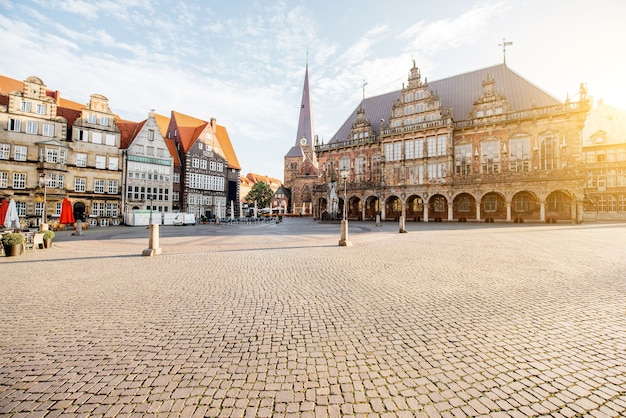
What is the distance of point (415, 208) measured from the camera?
3669 cm

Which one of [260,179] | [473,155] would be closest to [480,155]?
[473,155]

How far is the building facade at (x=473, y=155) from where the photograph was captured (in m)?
28.0

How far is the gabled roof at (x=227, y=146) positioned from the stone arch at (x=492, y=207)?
37677 millimetres

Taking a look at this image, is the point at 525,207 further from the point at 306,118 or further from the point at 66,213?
the point at 306,118

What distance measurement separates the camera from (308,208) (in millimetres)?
66250

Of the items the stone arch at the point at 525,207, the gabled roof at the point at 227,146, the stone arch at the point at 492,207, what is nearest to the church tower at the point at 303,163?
the gabled roof at the point at 227,146

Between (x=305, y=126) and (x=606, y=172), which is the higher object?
(x=305, y=126)

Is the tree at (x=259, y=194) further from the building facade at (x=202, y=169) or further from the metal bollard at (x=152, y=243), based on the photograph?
the metal bollard at (x=152, y=243)

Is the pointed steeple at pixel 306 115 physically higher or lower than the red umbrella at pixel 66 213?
higher

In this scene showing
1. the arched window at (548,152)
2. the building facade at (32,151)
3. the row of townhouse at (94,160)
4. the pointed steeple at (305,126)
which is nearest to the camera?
the building facade at (32,151)

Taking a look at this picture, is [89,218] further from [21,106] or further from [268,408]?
[268,408]

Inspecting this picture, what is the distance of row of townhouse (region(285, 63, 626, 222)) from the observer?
2811cm

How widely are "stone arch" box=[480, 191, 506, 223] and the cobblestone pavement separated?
2839 cm

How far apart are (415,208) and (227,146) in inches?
1336
